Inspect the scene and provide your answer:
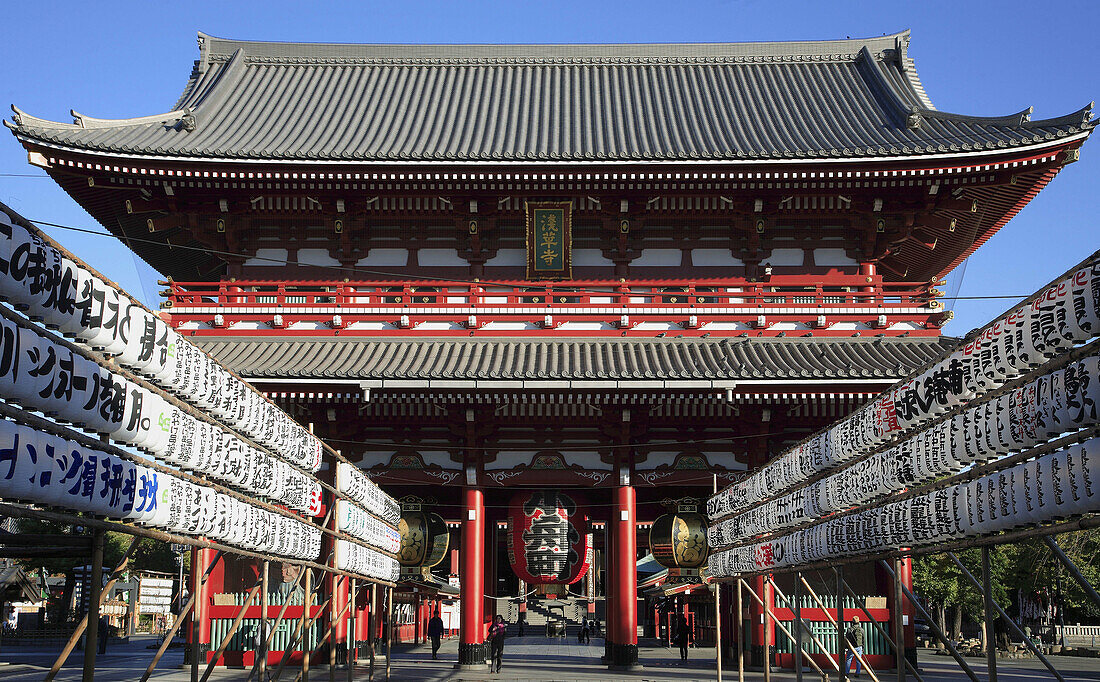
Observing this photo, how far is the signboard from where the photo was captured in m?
51.2

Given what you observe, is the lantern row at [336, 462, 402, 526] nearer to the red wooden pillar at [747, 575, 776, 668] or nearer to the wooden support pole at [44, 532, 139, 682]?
the wooden support pole at [44, 532, 139, 682]

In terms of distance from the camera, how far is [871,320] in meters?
19.0

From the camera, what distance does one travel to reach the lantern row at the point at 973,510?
6941 millimetres

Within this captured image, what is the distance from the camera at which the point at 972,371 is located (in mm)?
8664

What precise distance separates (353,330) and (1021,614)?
39.6m

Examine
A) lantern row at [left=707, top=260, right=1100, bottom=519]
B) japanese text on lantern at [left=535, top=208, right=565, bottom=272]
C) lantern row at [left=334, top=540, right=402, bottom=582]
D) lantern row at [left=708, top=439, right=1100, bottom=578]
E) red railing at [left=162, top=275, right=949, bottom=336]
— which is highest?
japanese text on lantern at [left=535, top=208, right=565, bottom=272]

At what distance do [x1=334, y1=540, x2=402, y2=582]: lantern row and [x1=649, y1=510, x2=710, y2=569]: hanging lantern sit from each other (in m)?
5.30

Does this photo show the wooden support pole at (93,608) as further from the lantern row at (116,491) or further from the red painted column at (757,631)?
the red painted column at (757,631)

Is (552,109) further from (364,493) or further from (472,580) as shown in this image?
(364,493)

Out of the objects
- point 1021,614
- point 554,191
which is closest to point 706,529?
point 554,191

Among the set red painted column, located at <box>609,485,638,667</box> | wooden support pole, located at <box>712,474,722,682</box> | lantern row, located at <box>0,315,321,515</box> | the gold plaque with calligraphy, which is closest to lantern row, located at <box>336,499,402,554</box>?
lantern row, located at <box>0,315,321,515</box>

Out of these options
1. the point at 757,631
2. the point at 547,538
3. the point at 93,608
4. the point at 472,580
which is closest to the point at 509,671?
the point at 472,580

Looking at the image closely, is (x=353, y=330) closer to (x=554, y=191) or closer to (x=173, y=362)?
(x=554, y=191)

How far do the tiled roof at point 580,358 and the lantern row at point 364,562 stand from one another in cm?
325
